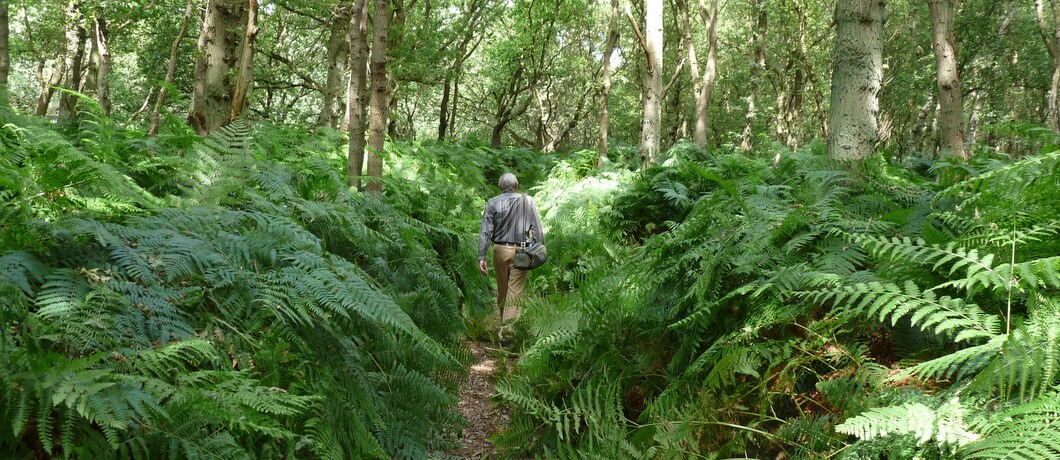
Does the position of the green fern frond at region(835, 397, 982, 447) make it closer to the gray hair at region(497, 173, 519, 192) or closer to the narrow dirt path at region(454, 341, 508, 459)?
the narrow dirt path at region(454, 341, 508, 459)

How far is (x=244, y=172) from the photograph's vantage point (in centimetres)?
424

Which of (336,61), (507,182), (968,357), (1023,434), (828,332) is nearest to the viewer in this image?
(1023,434)

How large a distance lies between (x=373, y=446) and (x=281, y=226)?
4.12 feet

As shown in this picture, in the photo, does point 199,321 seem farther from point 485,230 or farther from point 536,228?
point 536,228

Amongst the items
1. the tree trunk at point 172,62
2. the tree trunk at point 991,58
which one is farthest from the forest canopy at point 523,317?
the tree trunk at point 991,58

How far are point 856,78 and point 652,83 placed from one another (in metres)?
5.84

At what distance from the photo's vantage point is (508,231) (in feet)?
24.3

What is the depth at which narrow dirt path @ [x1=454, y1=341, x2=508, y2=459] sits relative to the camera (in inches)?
169

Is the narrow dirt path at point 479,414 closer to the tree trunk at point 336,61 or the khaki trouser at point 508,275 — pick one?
the khaki trouser at point 508,275

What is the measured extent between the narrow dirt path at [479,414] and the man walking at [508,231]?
4.60 ft

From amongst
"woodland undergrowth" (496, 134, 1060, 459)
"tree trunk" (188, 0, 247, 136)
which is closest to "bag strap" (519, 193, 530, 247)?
"woodland undergrowth" (496, 134, 1060, 459)

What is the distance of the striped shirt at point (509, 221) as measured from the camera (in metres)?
7.38

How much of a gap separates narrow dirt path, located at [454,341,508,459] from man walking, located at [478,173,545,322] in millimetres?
1402

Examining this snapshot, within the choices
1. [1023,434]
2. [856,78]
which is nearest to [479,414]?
[1023,434]
